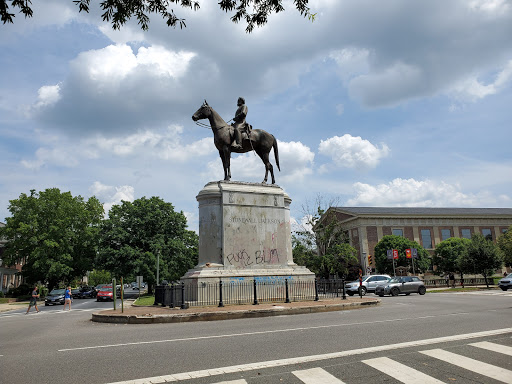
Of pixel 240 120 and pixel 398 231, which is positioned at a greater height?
pixel 240 120

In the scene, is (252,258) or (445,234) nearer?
(252,258)

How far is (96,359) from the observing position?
7.10 metres

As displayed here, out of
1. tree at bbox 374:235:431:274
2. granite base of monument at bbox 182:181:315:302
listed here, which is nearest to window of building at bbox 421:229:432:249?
tree at bbox 374:235:431:274

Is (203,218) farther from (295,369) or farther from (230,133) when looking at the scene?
(295,369)

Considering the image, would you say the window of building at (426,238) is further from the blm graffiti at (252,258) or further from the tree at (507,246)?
the blm graffiti at (252,258)

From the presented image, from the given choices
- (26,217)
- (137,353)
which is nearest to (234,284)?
(137,353)

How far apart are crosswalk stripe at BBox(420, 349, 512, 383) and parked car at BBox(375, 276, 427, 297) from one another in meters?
22.8

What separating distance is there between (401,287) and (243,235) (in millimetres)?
16102

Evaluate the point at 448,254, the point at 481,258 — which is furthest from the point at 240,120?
the point at 448,254

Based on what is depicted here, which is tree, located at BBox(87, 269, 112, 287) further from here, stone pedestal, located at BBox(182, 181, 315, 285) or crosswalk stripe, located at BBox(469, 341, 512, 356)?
crosswalk stripe, located at BBox(469, 341, 512, 356)

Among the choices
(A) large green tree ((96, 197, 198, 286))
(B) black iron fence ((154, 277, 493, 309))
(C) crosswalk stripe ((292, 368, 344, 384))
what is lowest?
(C) crosswalk stripe ((292, 368, 344, 384))

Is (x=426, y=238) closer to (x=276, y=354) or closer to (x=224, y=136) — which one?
(x=224, y=136)

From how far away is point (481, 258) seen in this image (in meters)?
42.9

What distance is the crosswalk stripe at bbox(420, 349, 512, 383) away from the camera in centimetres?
547
